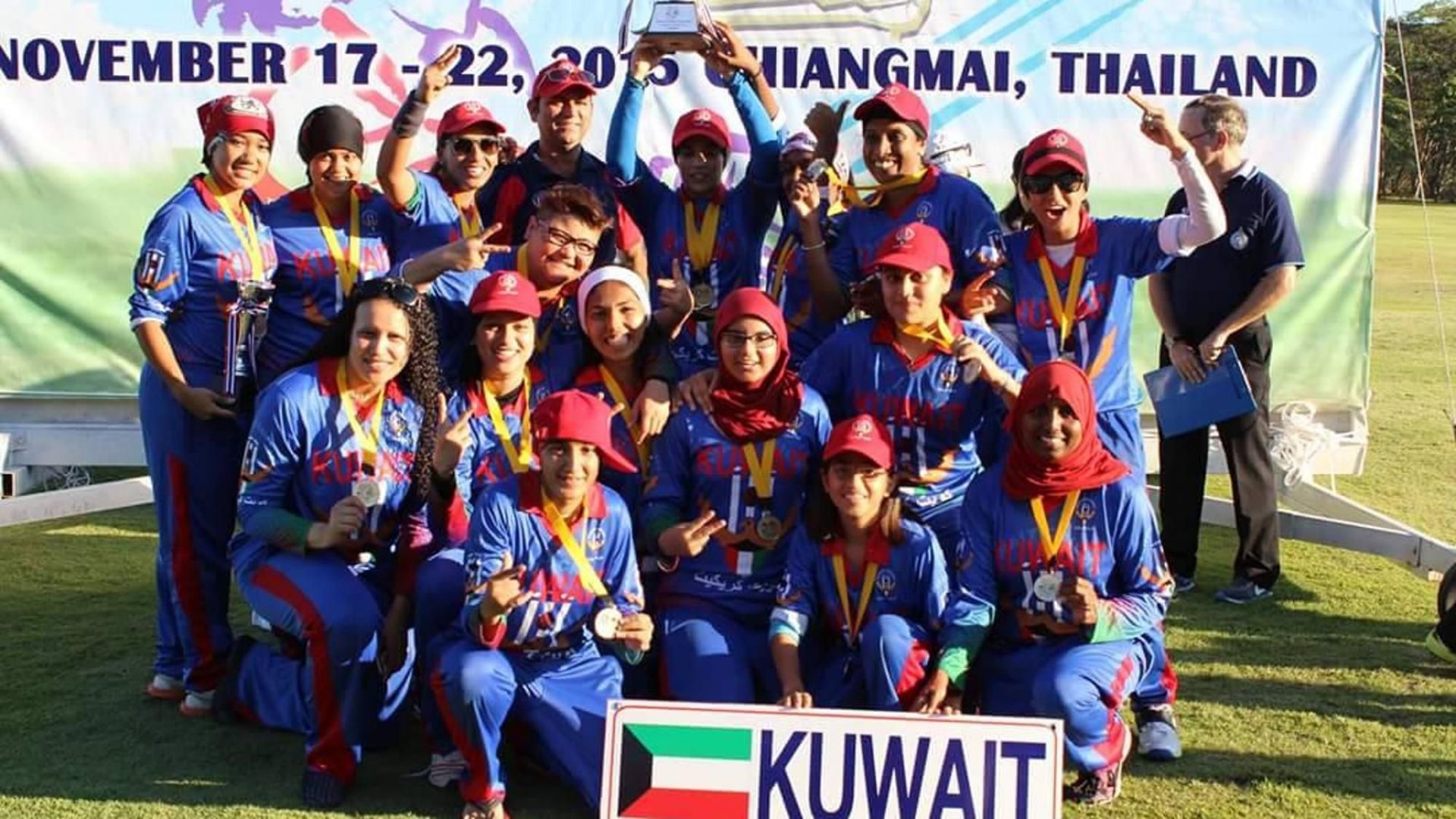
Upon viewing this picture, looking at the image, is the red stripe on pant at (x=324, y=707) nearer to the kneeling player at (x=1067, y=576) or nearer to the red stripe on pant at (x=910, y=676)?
the red stripe on pant at (x=910, y=676)

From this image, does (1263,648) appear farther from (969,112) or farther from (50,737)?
(50,737)

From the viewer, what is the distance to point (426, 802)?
13.1 feet

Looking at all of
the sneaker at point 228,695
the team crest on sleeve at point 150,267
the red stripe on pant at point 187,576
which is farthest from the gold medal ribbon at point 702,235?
the sneaker at point 228,695

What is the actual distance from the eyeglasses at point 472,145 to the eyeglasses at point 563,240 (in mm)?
510

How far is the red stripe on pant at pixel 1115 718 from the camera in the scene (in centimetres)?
397

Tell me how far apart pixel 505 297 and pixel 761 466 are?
88cm

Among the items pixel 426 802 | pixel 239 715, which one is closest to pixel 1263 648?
pixel 426 802

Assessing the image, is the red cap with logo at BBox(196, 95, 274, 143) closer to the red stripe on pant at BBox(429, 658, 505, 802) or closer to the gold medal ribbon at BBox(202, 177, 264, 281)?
the gold medal ribbon at BBox(202, 177, 264, 281)

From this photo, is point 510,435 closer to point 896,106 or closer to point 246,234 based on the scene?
point 246,234

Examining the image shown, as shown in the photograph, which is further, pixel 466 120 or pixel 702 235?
pixel 702 235

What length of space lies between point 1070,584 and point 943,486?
597mm

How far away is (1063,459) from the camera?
395cm

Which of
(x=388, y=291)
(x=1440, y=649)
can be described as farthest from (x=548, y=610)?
(x=1440, y=649)

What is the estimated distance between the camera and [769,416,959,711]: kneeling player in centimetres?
404
